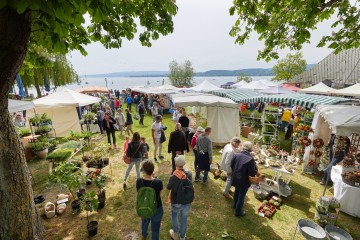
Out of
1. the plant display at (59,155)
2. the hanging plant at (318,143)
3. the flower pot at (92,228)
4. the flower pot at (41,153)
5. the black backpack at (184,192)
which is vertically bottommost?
the flower pot at (92,228)

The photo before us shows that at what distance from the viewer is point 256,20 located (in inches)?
207

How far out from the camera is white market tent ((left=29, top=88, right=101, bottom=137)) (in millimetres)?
11188

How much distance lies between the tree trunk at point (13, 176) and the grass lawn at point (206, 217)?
3.73ft

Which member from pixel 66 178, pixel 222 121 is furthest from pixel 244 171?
pixel 222 121

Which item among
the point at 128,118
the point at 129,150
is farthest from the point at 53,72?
the point at 129,150

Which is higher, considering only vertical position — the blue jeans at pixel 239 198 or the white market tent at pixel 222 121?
the white market tent at pixel 222 121

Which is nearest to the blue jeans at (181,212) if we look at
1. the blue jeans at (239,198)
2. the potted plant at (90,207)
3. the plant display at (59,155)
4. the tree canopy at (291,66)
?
the blue jeans at (239,198)

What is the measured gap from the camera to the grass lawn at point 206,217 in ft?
14.9

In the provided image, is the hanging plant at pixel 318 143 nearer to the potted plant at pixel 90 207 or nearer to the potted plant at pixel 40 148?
the potted plant at pixel 90 207

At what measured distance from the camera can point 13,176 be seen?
10.9 feet

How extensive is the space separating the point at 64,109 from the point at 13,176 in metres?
9.95

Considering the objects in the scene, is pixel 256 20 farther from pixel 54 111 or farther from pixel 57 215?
pixel 54 111

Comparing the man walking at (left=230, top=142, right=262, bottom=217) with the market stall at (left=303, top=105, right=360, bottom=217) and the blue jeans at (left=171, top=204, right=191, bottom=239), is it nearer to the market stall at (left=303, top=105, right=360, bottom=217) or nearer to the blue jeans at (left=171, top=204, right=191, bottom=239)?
the blue jeans at (left=171, top=204, right=191, bottom=239)

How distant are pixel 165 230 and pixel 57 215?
9.48 ft
